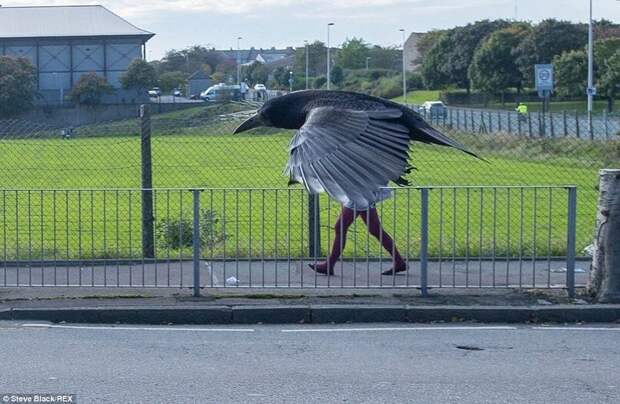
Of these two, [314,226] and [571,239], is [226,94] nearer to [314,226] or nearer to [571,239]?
[314,226]

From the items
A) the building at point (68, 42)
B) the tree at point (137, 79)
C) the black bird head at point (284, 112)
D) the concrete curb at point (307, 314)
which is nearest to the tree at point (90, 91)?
the tree at point (137, 79)

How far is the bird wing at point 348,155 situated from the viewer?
13.9 ft

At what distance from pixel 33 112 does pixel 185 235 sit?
23.0 m

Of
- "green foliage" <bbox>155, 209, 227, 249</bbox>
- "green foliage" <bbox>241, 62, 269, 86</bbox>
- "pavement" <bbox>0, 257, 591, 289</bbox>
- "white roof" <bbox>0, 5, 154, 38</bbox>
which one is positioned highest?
"white roof" <bbox>0, 5, 154, 38</bbox>

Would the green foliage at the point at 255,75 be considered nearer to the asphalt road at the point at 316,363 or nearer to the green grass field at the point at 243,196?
the green grass field at the point at 243,196

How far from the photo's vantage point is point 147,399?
23.6 ft

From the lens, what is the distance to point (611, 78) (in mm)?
53688

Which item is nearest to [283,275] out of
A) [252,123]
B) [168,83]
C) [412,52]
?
[252,123]

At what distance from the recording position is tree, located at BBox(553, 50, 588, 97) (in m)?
57.8

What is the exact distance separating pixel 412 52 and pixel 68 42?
40.1 m

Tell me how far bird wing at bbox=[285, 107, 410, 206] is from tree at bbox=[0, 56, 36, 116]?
2850 cm

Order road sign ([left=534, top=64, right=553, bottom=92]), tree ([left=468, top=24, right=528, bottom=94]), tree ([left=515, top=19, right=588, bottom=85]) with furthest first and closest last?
tree ([left=468, top=24, right=528, bottom=94]), tree ([left=515, top=19, right=588, bottom=85]), road sign ([left=534, top=64, right=553, bottom=92])

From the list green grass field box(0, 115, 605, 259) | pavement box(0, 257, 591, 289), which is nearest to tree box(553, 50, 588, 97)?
green grass field box(0, 115, 605, 259)

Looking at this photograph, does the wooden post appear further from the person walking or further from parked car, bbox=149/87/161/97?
parked car, bbox=149/87/161/97
